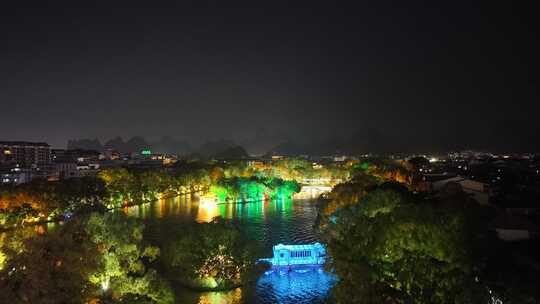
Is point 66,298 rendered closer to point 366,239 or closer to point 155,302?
point 155,302

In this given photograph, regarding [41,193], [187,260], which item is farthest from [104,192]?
[187,260]

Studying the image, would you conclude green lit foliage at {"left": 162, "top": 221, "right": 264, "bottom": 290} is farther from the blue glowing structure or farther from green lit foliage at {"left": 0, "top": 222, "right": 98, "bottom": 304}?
green lit foliage at {"left": 0, "top": 222, "right": 98, "bottom": 304}

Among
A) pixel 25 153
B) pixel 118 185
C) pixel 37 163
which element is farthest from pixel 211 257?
pixel 25 153

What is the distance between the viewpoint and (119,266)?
1148cm

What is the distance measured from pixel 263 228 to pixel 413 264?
631 inches

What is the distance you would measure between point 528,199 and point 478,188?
594 cm

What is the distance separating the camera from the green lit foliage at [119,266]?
11148 mm

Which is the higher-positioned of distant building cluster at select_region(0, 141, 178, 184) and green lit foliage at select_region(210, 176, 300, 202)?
distant building cluster at select_region(0, 141, 178, 184)

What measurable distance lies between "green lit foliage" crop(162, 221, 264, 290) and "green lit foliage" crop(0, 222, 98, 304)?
19.5 feet

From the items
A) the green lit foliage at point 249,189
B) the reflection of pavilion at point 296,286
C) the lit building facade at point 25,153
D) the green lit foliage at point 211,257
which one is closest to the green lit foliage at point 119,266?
the green lit foliage at point 211,257

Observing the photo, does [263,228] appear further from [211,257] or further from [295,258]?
[211,257]

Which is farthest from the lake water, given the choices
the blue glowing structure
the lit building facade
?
the lit building facade

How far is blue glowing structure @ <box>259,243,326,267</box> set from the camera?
56.1ft

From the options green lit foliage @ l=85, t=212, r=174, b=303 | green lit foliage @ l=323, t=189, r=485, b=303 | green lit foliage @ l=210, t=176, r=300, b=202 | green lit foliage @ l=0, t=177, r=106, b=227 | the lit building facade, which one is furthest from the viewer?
the lit building facade
